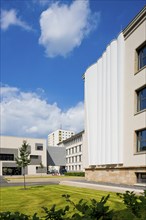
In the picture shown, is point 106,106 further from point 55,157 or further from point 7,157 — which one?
point 55,157

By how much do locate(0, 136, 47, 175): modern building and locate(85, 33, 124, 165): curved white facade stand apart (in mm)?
54499

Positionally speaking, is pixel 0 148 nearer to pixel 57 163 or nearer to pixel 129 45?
pixel 57 163

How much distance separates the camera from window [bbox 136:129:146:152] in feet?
92.3

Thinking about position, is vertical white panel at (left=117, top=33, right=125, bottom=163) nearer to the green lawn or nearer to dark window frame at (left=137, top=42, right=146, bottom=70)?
dark window frame at (left=137, top=42, right=146, bottom=70)

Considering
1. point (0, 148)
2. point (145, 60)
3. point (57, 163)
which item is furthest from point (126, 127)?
point (57, 163)

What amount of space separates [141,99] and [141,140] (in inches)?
164

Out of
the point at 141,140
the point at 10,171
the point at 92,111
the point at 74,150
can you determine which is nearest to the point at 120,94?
the point at 141,140

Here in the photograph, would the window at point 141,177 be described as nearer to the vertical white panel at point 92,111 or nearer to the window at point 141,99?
the window at point 141,99

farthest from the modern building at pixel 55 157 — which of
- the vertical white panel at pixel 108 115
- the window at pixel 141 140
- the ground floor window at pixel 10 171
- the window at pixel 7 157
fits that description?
the window at pixel 141 140

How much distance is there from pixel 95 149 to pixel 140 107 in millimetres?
12052

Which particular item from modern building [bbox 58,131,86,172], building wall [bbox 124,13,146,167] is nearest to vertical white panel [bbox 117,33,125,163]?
building wall [bbox 124,13,146,167]

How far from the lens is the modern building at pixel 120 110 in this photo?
93.9 feet

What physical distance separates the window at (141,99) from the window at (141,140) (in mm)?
2396

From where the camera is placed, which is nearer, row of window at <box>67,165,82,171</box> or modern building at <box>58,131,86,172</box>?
modern building at <box>58,131,86,172</box>
